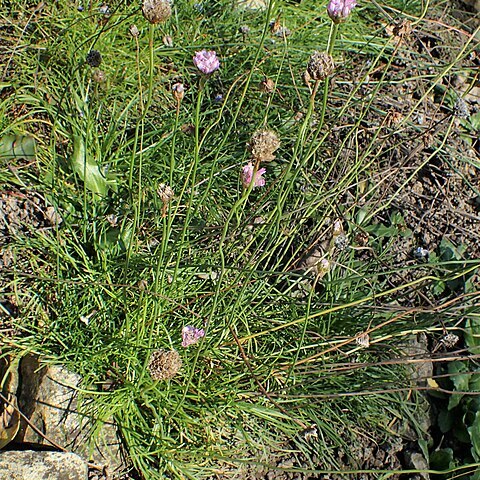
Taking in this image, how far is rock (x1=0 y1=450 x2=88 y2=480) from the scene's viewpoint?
1490 mm

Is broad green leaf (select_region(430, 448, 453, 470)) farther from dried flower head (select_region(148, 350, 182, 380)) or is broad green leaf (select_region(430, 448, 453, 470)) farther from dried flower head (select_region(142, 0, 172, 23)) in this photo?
dried flower head (select_region(142, 0, 172, 23))

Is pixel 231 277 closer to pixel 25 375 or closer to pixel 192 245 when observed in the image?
pixel 192 245

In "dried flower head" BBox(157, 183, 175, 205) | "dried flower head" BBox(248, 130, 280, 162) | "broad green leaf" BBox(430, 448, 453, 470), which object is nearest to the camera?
"dried flower head" BBox(248, 130, 280, 162)

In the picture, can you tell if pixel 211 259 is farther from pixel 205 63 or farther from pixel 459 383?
pixel 459 383

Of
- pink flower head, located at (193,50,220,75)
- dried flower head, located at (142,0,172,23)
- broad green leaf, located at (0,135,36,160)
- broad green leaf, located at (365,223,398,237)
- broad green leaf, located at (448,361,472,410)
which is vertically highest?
dried flower head, located at (142,0,172,23)

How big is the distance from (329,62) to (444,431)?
1.30 metres

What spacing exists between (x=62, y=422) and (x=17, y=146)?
0.88 metres

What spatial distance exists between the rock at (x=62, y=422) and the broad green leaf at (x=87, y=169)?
0.57 m

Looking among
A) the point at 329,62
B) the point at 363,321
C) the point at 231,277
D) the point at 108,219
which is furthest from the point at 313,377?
the point at 329,62

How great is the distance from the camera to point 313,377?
1.85 meters

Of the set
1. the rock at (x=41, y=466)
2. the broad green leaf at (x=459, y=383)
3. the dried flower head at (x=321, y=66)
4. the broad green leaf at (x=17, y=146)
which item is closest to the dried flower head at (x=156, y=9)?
the dried flower head at (x=321, y=66)

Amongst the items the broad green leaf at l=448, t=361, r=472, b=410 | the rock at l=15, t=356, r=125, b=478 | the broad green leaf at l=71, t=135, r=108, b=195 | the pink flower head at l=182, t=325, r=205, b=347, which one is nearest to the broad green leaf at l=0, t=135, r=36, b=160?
the broad green leaf at l=71, t=135, r=108, b=195

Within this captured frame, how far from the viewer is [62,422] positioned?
1680 millimetres

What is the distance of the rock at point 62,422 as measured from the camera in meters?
1.68
